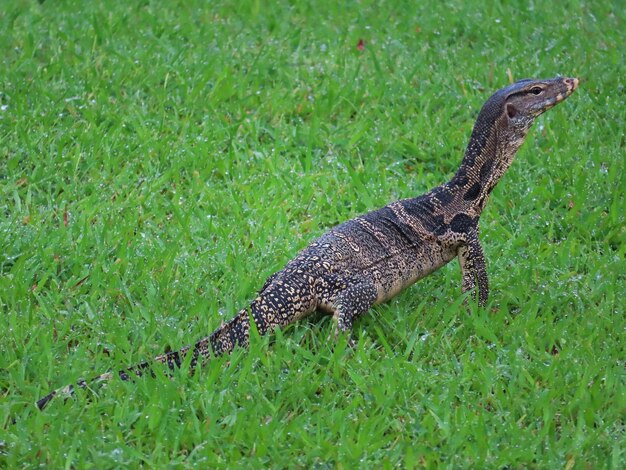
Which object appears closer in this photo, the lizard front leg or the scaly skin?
the scaly skin

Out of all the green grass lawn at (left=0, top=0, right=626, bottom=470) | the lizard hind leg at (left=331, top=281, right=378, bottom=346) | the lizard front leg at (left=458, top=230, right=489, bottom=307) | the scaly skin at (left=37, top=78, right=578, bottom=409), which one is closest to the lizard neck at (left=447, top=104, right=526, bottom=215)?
the scaly skin at (left=37, top=78, right=578, bottom=409)

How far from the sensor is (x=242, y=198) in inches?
264

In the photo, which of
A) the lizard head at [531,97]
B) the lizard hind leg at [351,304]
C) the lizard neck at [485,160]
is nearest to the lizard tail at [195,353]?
the lizard hind leg at [351,304]

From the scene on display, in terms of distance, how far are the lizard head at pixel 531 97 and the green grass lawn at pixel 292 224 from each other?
950mm

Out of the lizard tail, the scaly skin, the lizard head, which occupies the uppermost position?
the lizard head

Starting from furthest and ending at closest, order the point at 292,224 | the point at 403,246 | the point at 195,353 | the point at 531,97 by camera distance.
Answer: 1. the point at 292,224
2. the point at 531,97
3. the point at 403,246
4. the point at 195,353

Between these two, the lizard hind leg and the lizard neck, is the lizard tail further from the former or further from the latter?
the lizard neck

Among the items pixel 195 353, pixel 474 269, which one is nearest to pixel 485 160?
pixel 474 269

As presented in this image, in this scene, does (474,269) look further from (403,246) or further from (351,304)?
(351,304)

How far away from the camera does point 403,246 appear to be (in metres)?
5.52

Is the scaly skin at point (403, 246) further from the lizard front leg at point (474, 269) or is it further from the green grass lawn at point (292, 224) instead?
the green grass lawn at point (292, 224)

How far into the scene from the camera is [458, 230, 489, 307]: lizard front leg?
558 cm

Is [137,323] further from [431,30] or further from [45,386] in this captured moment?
[431,30]

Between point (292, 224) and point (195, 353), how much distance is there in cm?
184
